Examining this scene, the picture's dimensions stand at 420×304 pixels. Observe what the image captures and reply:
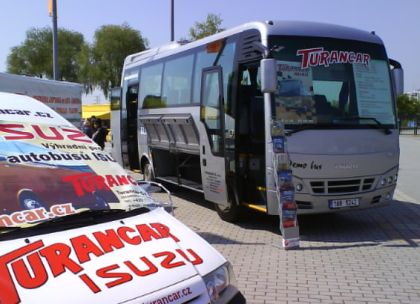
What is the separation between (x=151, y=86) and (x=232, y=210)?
4518 millimetres

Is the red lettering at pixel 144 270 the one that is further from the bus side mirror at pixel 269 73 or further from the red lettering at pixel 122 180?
the bus side mirror at pixel 269 73

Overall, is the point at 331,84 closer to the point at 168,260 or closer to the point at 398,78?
the point at 398,78

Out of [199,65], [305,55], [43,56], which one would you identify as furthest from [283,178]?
[43,56]

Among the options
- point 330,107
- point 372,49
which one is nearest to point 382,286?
point 330,107

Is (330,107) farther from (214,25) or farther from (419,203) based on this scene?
(214,25)

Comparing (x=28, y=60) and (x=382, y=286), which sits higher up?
(x=28, y=60)

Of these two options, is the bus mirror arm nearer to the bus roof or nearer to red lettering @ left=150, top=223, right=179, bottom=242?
the bus roof

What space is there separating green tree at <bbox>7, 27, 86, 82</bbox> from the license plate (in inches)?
1816

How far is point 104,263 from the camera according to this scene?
2.94 meters

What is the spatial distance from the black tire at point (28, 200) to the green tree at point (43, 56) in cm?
4923

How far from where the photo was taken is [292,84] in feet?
25.2

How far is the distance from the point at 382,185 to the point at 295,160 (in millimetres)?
1591

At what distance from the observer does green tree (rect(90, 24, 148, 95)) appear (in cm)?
4862

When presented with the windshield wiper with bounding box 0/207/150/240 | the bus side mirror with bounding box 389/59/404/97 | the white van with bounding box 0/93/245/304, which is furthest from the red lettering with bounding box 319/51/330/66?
the windshield wiper with bounding box 0/207/150/240
